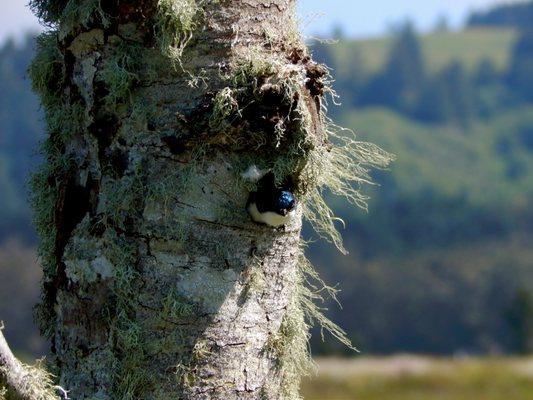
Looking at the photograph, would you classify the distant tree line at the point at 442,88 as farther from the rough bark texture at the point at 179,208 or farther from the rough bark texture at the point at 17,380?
the rough bark texture at the point at 17,380

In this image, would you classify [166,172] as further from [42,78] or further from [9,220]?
[9,220]

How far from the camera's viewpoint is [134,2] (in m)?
2.86

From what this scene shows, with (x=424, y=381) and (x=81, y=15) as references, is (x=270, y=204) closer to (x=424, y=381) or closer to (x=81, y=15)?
(x=81, y=15)

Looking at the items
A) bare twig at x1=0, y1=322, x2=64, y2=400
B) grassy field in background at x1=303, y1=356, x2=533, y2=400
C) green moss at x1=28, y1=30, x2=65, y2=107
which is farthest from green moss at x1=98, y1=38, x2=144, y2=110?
grassy field in background at x1=303, y1=356, x2=533, y2=400

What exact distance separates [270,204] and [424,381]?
1639 inches

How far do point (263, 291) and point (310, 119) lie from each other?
539 mm

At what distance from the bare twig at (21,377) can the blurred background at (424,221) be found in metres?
41.1

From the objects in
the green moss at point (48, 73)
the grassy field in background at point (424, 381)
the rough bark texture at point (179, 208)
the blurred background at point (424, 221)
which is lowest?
the rough bark texture at point (179, 208)

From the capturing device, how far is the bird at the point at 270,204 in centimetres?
278

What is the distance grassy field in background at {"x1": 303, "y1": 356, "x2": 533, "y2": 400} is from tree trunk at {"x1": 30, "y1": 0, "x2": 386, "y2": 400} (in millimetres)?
37641

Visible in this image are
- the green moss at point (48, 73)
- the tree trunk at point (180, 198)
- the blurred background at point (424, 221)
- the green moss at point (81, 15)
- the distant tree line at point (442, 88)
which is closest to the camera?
the tree trunk at point (180, 198)

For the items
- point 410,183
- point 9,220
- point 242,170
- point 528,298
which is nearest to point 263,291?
point 242,170

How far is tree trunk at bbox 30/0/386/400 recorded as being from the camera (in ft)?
9.02

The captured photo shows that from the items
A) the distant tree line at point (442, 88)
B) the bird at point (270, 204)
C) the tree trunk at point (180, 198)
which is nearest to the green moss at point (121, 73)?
the tree trunk at point (180, 198)
